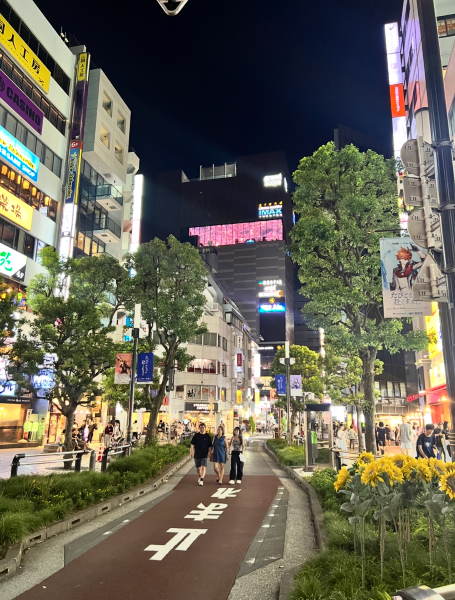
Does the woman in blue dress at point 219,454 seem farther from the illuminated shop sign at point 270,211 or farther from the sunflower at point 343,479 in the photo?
the illuminated shop sign at point 270,211

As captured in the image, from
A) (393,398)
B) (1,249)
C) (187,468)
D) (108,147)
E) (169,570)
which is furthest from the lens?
(393,398)

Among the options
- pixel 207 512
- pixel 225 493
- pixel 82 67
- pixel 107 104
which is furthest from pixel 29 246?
pixel 207 512

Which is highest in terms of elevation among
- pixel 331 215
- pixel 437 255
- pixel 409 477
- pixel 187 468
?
pixel 331 215

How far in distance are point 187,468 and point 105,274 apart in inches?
374

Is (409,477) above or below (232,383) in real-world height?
below

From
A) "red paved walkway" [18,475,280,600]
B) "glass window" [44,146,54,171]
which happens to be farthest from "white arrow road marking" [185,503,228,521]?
"glass window" [44,146,54,171]

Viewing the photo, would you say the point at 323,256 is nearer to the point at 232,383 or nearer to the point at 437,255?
the point at 437,255

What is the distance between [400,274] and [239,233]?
371 ft

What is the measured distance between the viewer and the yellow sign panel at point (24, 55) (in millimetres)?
26828

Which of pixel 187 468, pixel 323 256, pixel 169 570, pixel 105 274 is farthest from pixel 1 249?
pixel 169 570

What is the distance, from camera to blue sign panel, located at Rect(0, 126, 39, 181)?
1017 inches

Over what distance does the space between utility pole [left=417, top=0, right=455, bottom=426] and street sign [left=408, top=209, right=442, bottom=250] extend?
1.20 ft

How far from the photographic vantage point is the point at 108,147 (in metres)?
38.1

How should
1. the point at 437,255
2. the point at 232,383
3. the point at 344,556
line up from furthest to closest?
the point at 232,383
the point at 437,255
the point at 344,556
